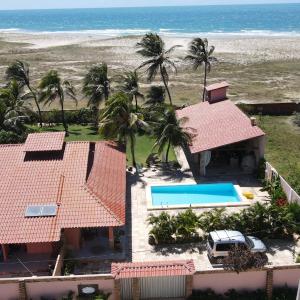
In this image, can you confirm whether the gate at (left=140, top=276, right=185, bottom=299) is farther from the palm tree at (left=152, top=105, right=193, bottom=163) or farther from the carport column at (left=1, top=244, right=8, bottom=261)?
the palm tree at (left=152, top=105, right=193, bottom=163)

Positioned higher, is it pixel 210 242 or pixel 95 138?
pixel 95 138

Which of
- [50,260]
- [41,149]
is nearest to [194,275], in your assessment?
[50,260]

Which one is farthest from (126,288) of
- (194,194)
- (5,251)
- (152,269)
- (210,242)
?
(194,194)

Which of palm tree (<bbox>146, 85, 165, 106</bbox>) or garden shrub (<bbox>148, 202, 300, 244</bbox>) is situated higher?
palm tree (<bbox>146, 85, 165, 106</bbox>)

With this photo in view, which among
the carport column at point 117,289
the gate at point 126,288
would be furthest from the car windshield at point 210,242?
the carport column at point 117,289

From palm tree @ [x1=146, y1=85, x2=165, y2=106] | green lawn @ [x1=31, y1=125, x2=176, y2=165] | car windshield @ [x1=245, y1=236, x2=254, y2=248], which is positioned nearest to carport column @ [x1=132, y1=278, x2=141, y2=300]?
car windshield @ [x1=245, y1=236, x2=254, y2=248]

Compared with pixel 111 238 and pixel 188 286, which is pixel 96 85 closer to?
pixel 111 238
